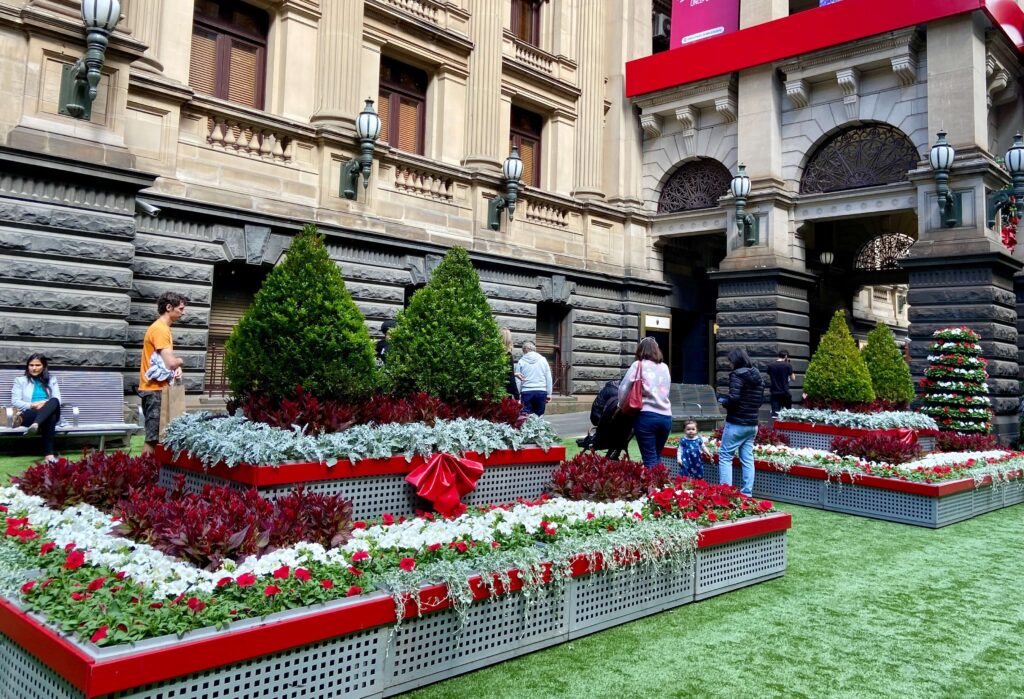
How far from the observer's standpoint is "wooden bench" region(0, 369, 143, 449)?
385 inches

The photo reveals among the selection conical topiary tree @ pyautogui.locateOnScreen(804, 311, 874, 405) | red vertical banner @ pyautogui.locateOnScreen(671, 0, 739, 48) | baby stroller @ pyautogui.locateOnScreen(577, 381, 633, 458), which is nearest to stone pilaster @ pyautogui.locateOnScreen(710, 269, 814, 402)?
conical topiary tree @ pyautogui.locateOnScreen(804, 311, 874, 405)

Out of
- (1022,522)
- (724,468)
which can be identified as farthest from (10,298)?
(1022,522)

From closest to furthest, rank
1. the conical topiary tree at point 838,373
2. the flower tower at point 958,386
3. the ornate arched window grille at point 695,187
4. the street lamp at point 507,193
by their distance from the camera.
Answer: the conical topiary tree at point 838,373, the flower tower at point 958,386, the street lamp at point 507,193, the ornate arched window grille at point 695,187

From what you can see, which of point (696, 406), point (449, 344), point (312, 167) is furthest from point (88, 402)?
point (696, 406)

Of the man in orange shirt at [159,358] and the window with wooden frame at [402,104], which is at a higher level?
the window with wooden frame at [402,104]

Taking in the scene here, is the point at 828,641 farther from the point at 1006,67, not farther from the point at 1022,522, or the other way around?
the point at 1006,67

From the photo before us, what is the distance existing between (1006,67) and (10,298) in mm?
23028

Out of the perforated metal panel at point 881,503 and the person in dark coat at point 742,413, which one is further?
the person in dark coat at point 742,413

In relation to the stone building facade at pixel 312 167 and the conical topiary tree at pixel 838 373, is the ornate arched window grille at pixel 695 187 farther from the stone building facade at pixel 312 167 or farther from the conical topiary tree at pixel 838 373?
the conical topiary tree at pixel 838 373

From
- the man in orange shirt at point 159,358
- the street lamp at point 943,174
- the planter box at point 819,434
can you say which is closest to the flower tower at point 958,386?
the planter box at point 819,434

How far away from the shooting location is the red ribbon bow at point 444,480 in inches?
234

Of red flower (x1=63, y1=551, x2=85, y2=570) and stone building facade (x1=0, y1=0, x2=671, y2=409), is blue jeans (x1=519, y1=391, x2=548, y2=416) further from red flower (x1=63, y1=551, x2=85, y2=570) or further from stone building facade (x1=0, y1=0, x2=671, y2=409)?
red flower (x1=63, y1=551, x2=85, y2=570)

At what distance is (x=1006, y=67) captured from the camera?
18609mm

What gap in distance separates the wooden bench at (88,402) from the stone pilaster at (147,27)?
5753 mm
